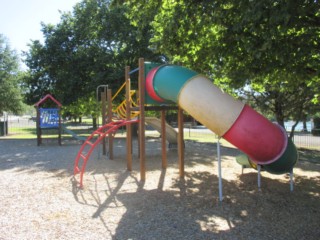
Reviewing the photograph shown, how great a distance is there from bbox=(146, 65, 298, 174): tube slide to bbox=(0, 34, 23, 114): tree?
24.5 meters

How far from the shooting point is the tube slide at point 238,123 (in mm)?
6617

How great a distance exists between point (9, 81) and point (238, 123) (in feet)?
87.0

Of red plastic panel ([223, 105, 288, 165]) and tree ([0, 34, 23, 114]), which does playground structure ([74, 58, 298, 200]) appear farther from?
tree ([0, 34, 23, 114])

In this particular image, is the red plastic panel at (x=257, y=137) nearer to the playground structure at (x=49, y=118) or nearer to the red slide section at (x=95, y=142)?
the red slide section at (x=95, y=142)

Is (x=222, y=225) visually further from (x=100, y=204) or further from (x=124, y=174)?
(x=124, y=174)

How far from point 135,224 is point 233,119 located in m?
2.65

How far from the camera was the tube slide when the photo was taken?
662cm

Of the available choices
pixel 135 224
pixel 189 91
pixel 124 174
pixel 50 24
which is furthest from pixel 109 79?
pixel 135 224

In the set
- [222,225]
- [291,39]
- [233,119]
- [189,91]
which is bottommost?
[222,225]

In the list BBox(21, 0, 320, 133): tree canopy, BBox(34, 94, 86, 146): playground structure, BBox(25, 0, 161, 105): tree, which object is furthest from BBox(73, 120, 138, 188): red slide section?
BBox(25, 0, 161, 105): tree

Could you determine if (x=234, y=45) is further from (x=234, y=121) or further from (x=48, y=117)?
(x=48, y=117)

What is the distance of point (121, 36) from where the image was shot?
73.8 feet

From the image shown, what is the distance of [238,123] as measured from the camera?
21.9 feet

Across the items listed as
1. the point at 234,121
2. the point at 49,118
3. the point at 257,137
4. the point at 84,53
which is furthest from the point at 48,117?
the point at 257,137
